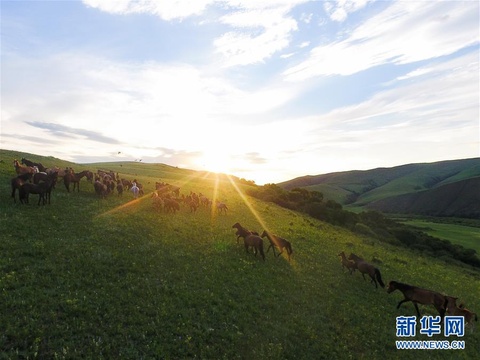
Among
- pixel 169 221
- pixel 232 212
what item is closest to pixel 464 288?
pixel 232 212

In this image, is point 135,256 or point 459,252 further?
point 459,252

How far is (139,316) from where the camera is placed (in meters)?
13.7

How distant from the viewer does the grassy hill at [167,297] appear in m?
12.2

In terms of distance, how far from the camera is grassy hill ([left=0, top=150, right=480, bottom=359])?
1224cm

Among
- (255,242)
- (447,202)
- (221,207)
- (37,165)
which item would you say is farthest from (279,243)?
(447,202)

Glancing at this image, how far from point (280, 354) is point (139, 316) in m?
6.55

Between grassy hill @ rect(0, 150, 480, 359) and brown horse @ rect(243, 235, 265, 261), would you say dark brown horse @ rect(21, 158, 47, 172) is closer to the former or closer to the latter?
grassy hill @ rect(0, 150, 480, 359)

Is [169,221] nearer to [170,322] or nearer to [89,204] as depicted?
[89,204]

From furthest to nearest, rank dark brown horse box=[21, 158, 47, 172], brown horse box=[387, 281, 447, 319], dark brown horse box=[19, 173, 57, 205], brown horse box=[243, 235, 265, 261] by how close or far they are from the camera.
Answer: dark brown horse box=[21, 158, 47, 172] → brown horse box=[243, 235, 265, 261] → dark brown horse box=[19, 173, 57, 205] → brown horse box=[387, 281, 447, 319]

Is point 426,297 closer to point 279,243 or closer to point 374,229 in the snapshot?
point 279,243

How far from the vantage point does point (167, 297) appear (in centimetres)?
1576

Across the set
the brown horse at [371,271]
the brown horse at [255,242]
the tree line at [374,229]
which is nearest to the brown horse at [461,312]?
the brown horse at [371,271]

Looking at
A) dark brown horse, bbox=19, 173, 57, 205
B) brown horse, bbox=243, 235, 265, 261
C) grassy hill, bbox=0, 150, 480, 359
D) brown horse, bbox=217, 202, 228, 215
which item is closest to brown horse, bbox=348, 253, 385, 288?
grassy hill, bbox=0, 150, 480, 359

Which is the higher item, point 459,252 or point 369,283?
point 369,283
